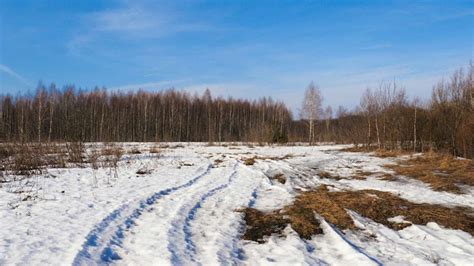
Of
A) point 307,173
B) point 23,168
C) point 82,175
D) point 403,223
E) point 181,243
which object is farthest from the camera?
point 307,173

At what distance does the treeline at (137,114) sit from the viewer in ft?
156

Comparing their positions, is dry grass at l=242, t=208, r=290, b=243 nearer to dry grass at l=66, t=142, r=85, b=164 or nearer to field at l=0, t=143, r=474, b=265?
field at l=0, t=143, r=474, b=265

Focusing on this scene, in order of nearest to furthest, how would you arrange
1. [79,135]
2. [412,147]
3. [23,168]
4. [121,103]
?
[23,168], [79,135], [412,147], [121,103]

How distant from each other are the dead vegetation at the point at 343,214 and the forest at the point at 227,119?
9.23 m

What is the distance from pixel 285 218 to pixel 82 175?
686cm

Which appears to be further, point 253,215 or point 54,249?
point 253,215

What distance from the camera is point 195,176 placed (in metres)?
10.5

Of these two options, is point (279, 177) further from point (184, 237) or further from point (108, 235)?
point (108, 235)

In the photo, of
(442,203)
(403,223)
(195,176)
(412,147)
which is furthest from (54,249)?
(412,147)

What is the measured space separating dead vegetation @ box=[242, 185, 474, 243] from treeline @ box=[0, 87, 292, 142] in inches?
1303

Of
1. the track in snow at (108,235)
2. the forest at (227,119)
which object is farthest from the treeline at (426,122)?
the track in snow at (108,235)

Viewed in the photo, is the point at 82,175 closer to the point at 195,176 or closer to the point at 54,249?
the point at 195,176

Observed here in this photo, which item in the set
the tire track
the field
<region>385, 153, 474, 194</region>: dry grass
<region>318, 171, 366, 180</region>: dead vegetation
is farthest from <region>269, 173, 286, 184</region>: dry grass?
<region>385, 153, 474, 194</region>: dry grass

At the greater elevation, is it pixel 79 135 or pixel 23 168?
pixel 79 135
